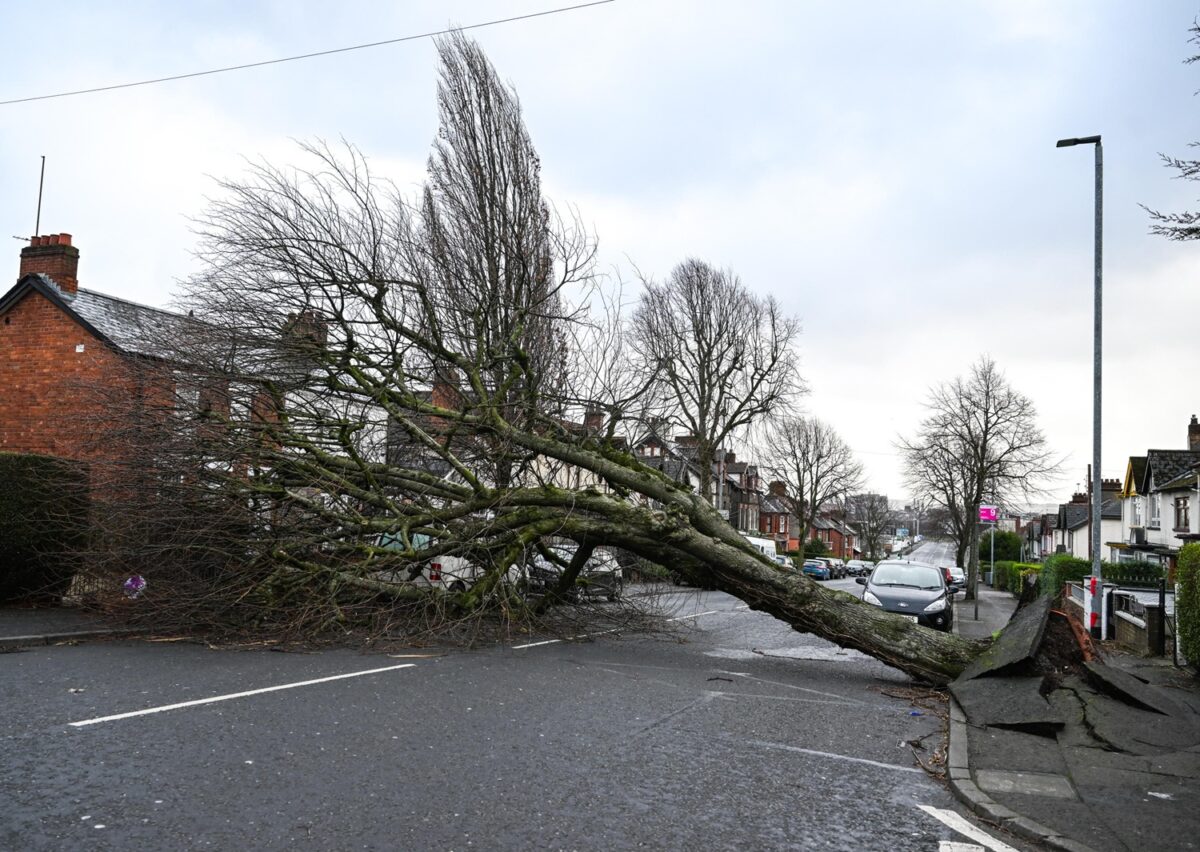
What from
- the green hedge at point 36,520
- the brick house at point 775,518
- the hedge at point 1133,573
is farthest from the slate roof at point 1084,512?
the green hedge at point 36,520

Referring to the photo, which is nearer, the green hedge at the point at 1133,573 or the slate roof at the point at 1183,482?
the green hedge at the point at 1133,573

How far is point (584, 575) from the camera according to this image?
15312 millimetres

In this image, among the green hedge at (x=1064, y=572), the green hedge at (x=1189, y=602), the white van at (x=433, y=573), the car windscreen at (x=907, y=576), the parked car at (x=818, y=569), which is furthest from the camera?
the parked car at (x=818, y=569)

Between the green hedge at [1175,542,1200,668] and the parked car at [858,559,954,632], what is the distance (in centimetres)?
446

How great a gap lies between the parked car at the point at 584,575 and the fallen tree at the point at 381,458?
0.52m

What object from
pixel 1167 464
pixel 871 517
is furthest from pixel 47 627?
pixel 871 517

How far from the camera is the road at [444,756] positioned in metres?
4.85

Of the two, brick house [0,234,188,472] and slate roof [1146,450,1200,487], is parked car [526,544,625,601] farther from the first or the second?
slate roof [1146,450,1200,487]

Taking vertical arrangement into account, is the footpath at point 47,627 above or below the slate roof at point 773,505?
below

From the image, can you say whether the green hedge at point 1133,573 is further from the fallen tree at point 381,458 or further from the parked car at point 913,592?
the fallen tree at point 381,458

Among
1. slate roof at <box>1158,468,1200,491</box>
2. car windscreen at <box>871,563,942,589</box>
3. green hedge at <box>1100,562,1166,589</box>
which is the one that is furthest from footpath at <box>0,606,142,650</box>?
slate roof at <box>1158,468,1200,491</box>

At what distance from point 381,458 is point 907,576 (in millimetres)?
11748

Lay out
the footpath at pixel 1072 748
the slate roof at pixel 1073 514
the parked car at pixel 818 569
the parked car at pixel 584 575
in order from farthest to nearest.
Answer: the slate roof at pixel 1073 514 → the parked car at pixel 818 569 → the parked car at pixel 584 575 → the footpath at pixel 1072 748

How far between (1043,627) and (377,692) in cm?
714
